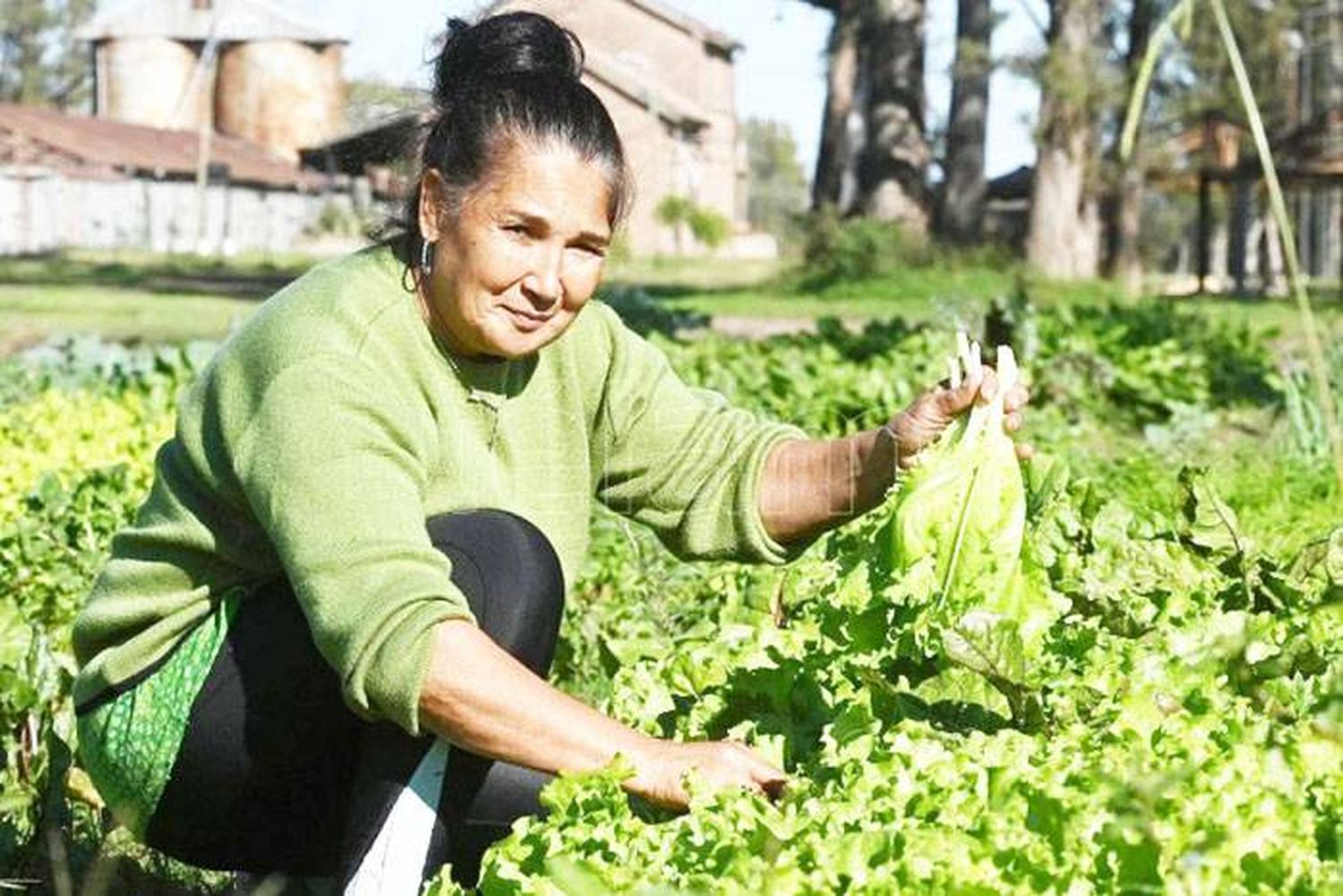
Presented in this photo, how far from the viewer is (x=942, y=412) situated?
3693mm

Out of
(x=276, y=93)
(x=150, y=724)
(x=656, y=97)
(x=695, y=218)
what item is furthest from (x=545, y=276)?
(x=276, y=93)

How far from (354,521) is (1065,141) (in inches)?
1375

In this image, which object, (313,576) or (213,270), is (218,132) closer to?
(213,270)

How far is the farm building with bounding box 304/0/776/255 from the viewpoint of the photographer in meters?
58.5

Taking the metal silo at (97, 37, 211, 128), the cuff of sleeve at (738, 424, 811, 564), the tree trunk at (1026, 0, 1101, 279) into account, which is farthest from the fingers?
the metal silo at (97, 37, 211, 128)

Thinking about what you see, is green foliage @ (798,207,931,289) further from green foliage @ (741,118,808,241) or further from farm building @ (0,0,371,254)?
green foliage @ (741,118,808,241)

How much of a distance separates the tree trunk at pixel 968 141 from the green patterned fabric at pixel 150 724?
1279 inches

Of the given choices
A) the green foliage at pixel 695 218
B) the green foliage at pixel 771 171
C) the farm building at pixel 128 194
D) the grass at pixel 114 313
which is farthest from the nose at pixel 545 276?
the green foliage at pixel 771 171

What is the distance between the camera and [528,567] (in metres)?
3.46

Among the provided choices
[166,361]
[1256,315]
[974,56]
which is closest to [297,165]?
[974,56]

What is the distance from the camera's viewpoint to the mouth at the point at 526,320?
3467 millimetres

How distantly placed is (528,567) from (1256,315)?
24.5 meters

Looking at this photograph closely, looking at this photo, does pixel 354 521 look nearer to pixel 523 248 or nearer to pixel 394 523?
pixel 394 523

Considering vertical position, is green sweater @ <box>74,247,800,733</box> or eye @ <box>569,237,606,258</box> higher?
eye @ <box>569,237,606,258</box>
